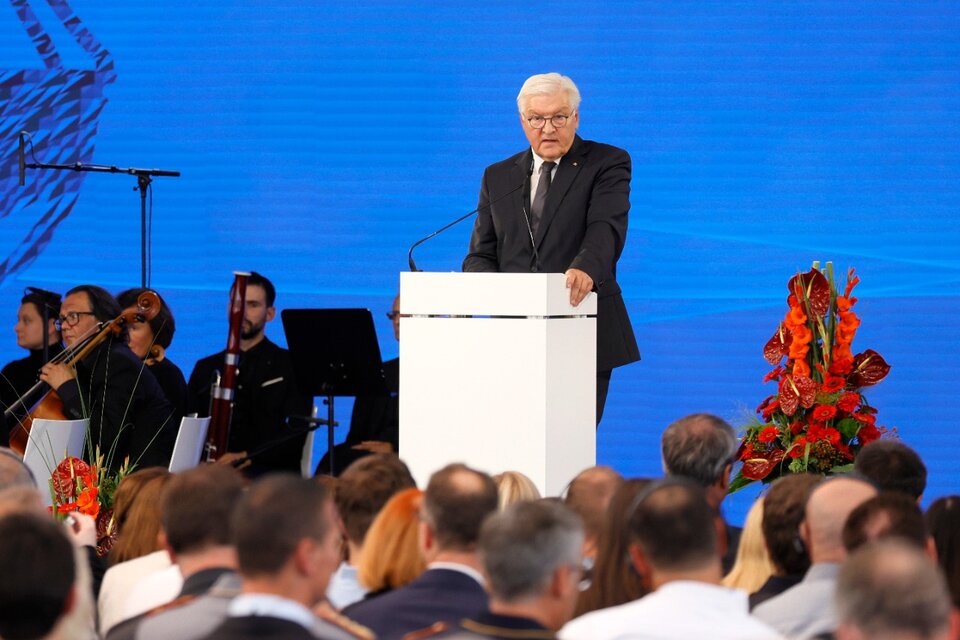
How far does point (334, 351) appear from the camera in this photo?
18.4ft

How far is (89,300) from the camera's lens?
234 inches

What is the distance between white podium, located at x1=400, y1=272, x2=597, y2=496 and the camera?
4137 millimetres

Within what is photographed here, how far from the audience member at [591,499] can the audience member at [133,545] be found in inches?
35.3

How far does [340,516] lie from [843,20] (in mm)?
4494

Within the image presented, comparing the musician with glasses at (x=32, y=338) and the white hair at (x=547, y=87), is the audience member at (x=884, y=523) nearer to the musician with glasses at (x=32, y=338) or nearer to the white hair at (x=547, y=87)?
the white hair at (x=547, y=87)

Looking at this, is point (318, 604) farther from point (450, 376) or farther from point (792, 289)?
point (792, 289)

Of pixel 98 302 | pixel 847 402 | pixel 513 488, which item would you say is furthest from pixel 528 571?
pixel 98 302

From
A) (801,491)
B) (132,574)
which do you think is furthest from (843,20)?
(132,574)

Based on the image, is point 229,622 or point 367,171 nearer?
point 229,622

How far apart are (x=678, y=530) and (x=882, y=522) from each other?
0.47 metres

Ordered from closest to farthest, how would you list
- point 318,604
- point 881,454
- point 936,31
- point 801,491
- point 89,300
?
point 318,604 → point 801,491 → point 881,454 → point 89,300 → point 936,31

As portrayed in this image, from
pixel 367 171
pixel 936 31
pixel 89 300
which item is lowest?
pixel 89 300

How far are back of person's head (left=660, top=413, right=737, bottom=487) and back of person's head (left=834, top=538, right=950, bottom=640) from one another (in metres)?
1.52

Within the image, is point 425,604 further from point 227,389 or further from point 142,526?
point 227,389
